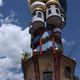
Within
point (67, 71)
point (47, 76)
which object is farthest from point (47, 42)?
point (47, 76)

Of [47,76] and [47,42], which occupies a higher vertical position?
[47,42]

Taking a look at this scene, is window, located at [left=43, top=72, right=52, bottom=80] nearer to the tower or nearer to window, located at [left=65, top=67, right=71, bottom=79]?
the tower

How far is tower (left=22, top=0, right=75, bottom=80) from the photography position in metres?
48.6

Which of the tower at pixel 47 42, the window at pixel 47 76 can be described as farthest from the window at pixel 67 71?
the window at pixel 47 76

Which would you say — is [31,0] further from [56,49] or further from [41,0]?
[56,49]

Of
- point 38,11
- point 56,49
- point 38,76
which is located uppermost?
point 38,11

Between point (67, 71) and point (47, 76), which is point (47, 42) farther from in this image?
point (47, 76)

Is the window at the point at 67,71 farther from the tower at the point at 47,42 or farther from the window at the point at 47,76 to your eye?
the window at the point at 47,76

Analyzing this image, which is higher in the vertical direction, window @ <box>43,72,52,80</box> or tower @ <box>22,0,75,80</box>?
tower @ <box>22,0,75,80</box>

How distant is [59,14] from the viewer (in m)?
52.6


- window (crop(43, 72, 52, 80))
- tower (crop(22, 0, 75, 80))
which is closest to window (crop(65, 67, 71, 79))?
tower (crop(22, 0, 75, 80))

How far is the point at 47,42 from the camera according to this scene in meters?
51.7

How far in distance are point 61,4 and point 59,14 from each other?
4.67 m

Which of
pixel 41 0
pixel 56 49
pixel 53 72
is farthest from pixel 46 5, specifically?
pixel 53 72
